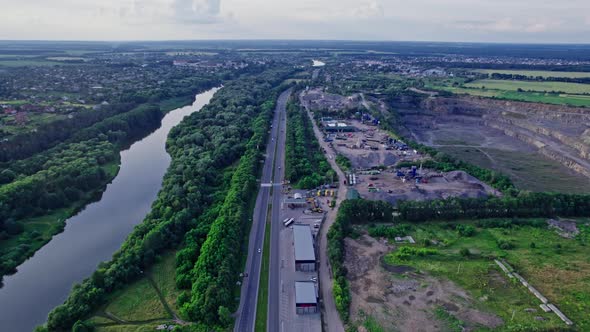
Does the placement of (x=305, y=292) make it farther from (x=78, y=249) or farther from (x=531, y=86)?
(x=531, y=86)

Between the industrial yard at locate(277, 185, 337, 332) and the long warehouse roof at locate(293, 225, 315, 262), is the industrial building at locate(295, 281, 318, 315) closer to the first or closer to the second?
the industrial yard at locate(277, 185, 337, 332)

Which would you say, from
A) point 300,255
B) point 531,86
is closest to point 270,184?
point 300,255

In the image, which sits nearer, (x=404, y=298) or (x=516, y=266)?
(x=404, y=298)

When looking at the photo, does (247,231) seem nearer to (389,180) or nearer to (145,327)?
(145,327)

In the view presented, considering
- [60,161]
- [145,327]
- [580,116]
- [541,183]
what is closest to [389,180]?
[541,183]

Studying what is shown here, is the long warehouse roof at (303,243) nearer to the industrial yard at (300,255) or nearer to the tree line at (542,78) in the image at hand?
the industrial yard at (300,255)

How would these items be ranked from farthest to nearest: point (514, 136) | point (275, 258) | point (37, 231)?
point (514, 136) < point (37, 231) < point (275, 258)

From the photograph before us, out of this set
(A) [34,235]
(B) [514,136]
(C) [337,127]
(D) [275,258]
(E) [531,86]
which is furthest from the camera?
(E) [531,86]
